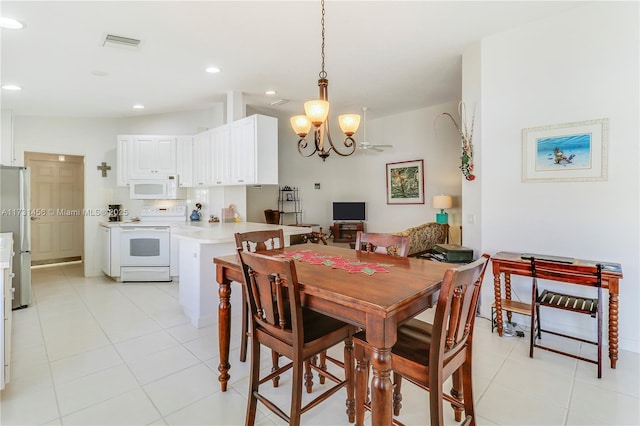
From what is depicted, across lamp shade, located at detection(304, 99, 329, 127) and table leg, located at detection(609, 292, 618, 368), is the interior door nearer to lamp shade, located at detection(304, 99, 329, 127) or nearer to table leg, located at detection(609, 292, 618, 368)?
lamp shade, located at detection(304, 99, 329, 127)

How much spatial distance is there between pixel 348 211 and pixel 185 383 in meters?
5.28

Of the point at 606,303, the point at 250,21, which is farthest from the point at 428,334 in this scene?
the point at 250,21

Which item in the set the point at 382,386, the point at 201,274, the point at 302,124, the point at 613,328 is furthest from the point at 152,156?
the point at 613,328

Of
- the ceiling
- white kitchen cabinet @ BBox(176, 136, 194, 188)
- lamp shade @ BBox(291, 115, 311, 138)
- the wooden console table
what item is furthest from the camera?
white kitchen cabinet @ BBox(176, 136, 194, 188)

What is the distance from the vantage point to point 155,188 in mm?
5363

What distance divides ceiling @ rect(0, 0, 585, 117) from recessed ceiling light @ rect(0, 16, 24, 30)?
7 cm

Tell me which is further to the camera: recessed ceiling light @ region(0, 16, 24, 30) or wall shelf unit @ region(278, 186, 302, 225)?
wall shelf unit @ region(278, 186, 302, 225)

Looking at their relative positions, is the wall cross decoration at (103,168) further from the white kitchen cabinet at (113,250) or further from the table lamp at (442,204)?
the table lamp at (442,204)

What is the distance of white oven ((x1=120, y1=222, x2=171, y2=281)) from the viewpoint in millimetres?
4887

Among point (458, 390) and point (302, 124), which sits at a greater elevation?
point (302, 124)

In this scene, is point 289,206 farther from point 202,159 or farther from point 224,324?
point 224,324

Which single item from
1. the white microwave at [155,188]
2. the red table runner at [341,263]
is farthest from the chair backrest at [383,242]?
the white microwave at [155,188]

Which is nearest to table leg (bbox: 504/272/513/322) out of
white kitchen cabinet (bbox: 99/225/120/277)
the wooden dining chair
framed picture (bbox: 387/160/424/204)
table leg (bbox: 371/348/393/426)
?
the wooden dining chair

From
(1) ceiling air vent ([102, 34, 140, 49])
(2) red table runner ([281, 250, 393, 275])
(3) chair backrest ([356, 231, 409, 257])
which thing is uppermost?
(1) ceiling air vent ([102, 34, 140, 49])
